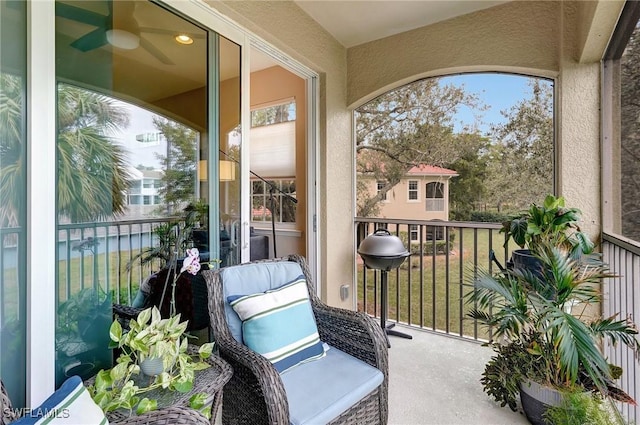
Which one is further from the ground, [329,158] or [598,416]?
[329,158]

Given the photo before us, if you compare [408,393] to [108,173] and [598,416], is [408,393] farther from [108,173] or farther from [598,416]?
[108,173]

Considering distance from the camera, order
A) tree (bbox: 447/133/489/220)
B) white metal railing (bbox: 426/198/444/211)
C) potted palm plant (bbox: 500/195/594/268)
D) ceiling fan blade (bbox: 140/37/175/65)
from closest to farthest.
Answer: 1. ceiling fan blade (bbox: 140/37/175/65)
2. potted palm plant (bbox: 500/195/594/268)
3. tree (bbox: 447/133/489/220)
4. white metal railing (bbox: 426/198/444/211)

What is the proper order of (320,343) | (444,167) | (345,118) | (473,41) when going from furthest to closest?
(345,118) → (444,167) → (473,41) → (320,343)

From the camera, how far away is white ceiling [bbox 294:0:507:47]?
2.60 meters

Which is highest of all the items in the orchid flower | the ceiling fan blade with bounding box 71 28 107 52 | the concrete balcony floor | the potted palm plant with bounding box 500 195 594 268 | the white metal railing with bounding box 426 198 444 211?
the ceiling fan blade with bounding box 71 28 107 52

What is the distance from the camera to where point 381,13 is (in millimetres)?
2729

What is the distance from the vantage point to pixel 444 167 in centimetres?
305

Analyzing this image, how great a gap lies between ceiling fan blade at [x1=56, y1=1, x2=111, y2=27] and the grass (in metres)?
2.96

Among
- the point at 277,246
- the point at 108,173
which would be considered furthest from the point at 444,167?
the point at 108,173

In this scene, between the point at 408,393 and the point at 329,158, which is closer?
the point at 408,393

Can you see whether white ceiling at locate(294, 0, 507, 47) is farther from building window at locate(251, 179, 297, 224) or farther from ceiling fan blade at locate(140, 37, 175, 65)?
building window at locate(251, 179, 297, 224)

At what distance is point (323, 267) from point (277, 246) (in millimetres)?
1156

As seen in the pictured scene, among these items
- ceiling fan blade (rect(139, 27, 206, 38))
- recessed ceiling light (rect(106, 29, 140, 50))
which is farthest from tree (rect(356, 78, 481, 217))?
recessed ceiling light (rect(106, 29, 140, 50))

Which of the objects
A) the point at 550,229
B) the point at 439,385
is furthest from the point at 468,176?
the point at 439,385
